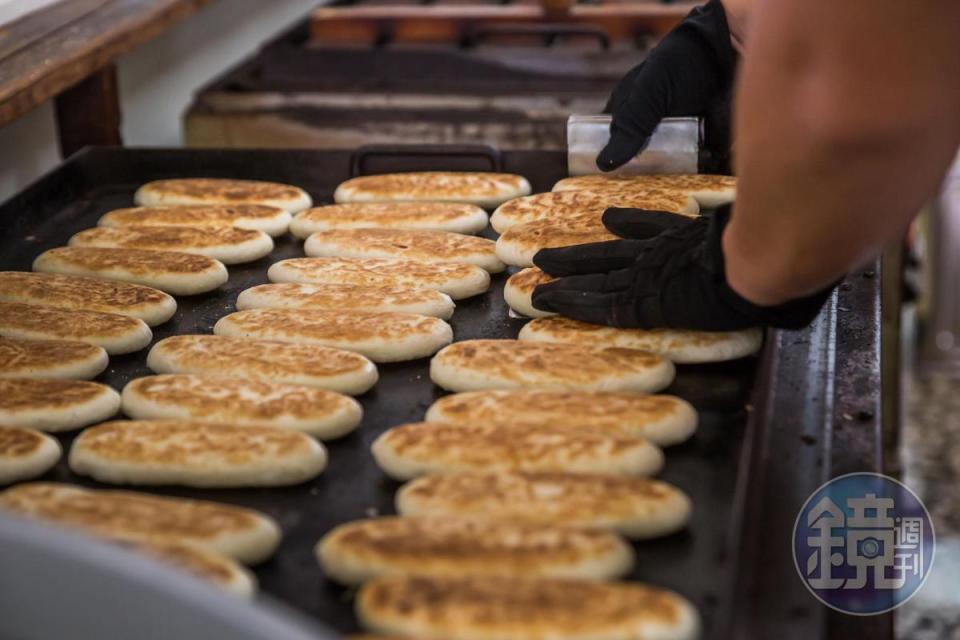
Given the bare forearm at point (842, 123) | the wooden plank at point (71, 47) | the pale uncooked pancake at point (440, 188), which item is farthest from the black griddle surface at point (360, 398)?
the bare forearm at point (842, 123)

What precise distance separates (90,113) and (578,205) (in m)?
1.50

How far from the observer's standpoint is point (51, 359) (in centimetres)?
207

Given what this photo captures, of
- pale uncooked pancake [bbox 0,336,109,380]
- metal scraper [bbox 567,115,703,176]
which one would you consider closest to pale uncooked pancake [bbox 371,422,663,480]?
pale uncooked pancake [bbox 0,336,109,380]

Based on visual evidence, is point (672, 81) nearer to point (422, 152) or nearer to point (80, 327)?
point (422, 152)

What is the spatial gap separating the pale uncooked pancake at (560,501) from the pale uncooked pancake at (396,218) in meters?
1.16

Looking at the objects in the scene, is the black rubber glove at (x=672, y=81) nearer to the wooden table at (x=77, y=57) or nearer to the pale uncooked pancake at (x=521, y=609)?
the wooden table at (x=77, y=57)

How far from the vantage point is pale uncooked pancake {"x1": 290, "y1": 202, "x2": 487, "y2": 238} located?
2701 millimetres

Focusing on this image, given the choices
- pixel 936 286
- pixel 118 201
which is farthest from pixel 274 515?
pixel 936 286

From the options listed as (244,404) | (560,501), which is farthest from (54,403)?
(560,501)

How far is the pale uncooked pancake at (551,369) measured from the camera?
1961 millimetres

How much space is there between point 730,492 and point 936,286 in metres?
2.47

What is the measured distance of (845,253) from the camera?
61.3 inches

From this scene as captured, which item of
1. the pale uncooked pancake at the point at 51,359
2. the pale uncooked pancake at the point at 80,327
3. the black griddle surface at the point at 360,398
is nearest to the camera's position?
the black griddle surface at the point at 360,398

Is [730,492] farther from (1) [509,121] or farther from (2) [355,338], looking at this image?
(1) [509,121]
